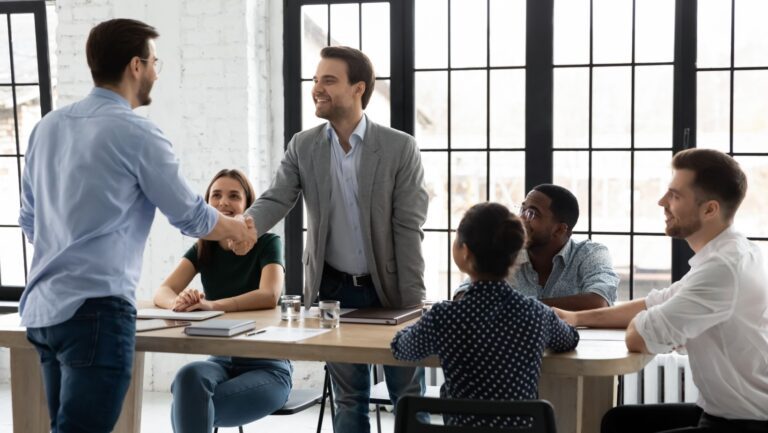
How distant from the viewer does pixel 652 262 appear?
181 inches

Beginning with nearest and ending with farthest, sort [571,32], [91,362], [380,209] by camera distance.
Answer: [91,362], [380,209], [571,32]

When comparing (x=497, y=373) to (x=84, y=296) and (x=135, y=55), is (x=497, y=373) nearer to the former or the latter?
(x=84, y=296)

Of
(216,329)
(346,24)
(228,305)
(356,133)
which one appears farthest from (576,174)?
(216,329)

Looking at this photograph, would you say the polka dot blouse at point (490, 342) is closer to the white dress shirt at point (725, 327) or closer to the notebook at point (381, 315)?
the white dress shirt at point (725, 327)

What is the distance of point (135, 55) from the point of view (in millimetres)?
2391

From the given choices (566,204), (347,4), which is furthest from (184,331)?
(347,4)

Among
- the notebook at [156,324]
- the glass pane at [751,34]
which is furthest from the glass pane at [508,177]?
the notebook at [156,324]

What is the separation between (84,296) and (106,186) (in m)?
0.27

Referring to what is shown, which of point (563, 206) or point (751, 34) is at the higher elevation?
point (751, 34)

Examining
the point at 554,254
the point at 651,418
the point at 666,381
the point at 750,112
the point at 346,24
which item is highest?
the point at 346,24

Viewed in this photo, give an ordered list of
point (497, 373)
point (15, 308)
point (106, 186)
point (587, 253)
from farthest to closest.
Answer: point (15, 308) < point (587, 253) < point (106, 186) < point (497, 373)

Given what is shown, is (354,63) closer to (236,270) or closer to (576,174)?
(236,270)

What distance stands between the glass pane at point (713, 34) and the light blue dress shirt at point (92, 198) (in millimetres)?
2950

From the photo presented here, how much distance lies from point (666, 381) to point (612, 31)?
168cm
